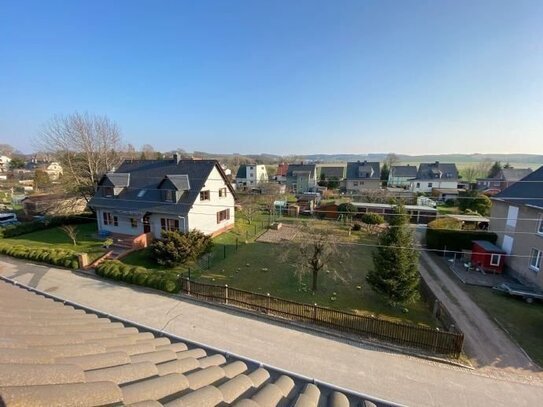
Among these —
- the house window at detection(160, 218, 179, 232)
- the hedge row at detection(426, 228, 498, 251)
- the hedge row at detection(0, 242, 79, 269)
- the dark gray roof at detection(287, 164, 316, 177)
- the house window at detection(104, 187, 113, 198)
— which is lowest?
the hedge row at detection(0, 242, 79, 269)

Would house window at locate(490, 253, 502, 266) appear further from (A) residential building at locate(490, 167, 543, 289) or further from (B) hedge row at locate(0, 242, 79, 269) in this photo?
(B) hedge row at locate(0, 242, 79, 269)

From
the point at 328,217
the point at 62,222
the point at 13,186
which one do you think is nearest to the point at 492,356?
the point at 328,217

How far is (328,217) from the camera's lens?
3738cm

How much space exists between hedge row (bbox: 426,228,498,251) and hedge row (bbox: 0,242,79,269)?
29.4 m

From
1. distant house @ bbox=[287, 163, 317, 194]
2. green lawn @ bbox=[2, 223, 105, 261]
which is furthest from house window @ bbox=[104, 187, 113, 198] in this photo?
distant house @ bbox=[287, 163, 317, 194]

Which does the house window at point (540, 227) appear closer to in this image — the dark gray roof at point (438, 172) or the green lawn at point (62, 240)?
the green lawn at point (62, 240)

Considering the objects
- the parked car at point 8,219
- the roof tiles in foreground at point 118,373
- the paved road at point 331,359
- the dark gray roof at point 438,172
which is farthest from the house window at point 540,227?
the dark gray roof at point 438,172

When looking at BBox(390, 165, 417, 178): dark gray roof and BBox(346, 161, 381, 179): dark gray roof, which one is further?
BBox(390, 165, 417, 178): dark gray roof

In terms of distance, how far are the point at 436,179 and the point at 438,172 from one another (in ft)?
6.29

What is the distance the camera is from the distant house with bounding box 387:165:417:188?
6719 centimetres

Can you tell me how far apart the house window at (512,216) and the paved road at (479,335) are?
6901mm

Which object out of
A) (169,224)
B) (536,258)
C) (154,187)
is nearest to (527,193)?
(536,258)

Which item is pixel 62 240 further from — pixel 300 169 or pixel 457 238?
pixel 300 169

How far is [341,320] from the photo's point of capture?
1216 centimetres
